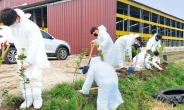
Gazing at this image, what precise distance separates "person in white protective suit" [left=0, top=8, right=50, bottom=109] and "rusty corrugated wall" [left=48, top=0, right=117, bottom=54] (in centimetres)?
910

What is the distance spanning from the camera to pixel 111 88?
11.7ft

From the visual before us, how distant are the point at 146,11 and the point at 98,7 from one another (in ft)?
26.7

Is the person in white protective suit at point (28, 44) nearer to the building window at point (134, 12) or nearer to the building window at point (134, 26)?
the building window at point (134, 26)

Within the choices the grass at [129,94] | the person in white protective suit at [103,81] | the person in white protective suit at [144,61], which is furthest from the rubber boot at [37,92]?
the person in white protective suit at [144,61]

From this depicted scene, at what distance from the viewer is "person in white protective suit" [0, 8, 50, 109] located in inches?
123

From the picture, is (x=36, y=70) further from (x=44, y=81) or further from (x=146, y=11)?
(x=146, y=11)

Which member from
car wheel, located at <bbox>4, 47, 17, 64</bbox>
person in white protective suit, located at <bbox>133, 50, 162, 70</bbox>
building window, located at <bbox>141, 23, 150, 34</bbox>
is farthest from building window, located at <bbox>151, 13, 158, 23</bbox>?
car wheel, located at <bbox>4, 47, 17, 64</bbox>

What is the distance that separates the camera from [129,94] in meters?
5.10

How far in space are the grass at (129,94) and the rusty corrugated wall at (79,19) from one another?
5.80 m

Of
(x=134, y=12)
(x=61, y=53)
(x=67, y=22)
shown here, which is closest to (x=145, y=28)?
(x=134, y=12)

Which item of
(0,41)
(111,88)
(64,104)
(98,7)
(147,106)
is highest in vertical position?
(98,7)

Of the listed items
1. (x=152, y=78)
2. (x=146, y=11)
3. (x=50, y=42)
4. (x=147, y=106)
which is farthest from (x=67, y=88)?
(x=146, y=11)

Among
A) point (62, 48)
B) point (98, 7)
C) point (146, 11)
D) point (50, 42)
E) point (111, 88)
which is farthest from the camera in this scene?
point (146, 11)

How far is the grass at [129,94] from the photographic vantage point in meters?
3.79
